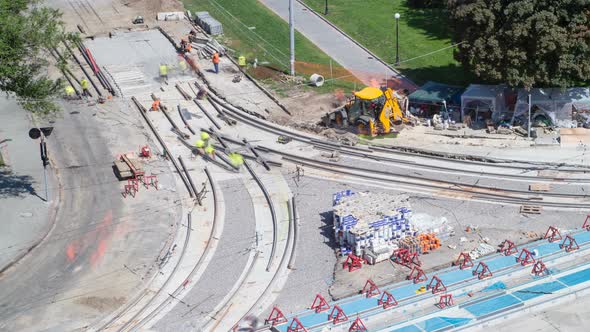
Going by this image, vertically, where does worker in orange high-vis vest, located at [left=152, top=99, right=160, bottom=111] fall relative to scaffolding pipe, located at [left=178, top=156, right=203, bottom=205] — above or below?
above

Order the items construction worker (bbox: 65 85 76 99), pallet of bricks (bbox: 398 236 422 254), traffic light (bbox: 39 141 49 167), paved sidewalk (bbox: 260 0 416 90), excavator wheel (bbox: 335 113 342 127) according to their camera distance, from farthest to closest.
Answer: paved sidewalk (bbox: 260 0 416 90)
construction worker (bbox: 65 85 76 99)
excavator wheel (bbox: 335 113 342 127)
traffic light (bbox: 39 141 49 167)
pallet of bricks (bbox: 398 236 422 254)

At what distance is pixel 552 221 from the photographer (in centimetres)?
3672

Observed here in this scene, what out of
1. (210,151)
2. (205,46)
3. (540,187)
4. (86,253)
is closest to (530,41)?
(540,187)

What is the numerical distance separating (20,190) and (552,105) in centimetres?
2730

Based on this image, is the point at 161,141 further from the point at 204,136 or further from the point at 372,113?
the point at 372,113

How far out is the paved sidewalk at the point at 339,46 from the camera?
175ft

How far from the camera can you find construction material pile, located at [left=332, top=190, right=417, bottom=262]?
3403cm

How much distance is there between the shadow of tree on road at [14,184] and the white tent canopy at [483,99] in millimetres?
22921

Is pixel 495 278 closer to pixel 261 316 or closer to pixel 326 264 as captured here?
pixel 326 264

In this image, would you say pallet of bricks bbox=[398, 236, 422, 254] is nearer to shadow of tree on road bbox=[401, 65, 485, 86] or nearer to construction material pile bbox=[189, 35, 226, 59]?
shadow of tree on road bbox=[401, 65, 485, 86]

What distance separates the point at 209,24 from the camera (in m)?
60.1

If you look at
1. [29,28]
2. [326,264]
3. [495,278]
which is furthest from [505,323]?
[29,28]

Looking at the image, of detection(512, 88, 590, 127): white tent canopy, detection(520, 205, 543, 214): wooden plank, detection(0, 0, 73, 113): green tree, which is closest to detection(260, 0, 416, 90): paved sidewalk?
Answer: detection(512, 88, 590, 127): white tent canopy

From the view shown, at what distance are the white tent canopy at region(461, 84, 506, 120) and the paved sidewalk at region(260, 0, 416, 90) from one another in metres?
5.07
